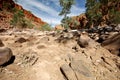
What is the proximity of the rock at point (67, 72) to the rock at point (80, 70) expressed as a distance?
0.20 m

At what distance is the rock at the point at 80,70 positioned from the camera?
650 cm

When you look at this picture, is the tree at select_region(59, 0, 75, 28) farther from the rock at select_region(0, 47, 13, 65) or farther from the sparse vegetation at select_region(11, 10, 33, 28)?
the rock at select_region(0, 47, 13, 65)

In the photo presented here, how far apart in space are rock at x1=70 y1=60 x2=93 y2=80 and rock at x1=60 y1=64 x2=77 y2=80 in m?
0.20

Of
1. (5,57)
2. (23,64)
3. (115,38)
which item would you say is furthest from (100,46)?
(5,57)

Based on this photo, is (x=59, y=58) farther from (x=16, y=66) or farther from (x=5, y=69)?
(x=5, y=69)

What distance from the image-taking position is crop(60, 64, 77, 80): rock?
6353 mm

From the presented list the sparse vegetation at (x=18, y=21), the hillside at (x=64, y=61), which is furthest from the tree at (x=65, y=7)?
the hillside at (x=64, y=61)

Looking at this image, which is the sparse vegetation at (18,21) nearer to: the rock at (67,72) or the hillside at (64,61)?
the hillside at (64,61)

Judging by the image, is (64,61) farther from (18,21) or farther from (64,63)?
(18,21)

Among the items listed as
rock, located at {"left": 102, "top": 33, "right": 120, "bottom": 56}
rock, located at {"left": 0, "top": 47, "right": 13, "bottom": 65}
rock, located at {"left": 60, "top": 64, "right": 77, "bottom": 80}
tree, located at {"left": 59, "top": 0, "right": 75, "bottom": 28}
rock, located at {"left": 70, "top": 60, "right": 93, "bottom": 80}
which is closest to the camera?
rock, located at {"left": 60, "top": 64, "right": 77, "bottom": 80}

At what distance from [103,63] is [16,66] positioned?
4655 mm

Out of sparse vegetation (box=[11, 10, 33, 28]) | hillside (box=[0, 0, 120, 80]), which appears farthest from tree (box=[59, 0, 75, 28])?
hillside (box=[0, 0, 120, 80])

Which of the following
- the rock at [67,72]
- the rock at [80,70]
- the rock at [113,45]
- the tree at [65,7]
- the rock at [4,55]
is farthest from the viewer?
the tree at [65,7]

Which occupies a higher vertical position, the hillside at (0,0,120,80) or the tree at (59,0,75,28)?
the tree at (59,0,75,28)
